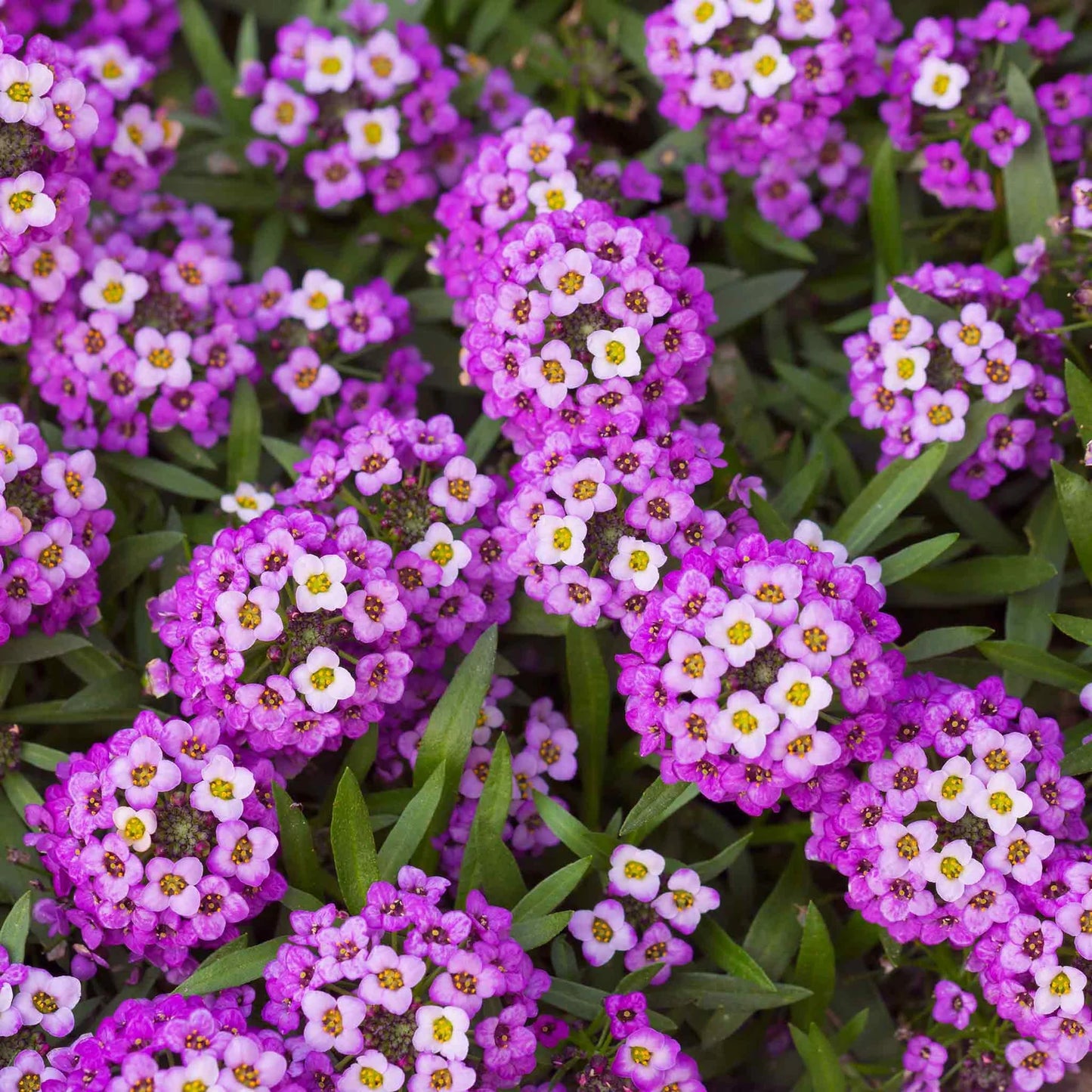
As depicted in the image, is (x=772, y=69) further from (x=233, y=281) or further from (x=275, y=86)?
(x=233, y=281)

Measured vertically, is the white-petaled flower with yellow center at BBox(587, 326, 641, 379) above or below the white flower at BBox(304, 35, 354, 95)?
below

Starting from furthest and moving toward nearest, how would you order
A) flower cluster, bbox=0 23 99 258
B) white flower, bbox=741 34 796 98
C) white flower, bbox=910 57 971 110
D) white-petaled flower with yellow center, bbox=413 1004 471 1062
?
white flower, bbox=910 57 971 110, white flower, bbox=741 34 796 98, flower cluster, bbox=0 23 99 258, white-petaled flower with yellow center, bbox=413 1004 471 1062

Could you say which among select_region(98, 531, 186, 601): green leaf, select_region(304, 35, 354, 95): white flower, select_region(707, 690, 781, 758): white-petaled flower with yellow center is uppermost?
select_region(304, 35, 354, 95): white flower

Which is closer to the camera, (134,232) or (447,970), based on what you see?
(447,970)

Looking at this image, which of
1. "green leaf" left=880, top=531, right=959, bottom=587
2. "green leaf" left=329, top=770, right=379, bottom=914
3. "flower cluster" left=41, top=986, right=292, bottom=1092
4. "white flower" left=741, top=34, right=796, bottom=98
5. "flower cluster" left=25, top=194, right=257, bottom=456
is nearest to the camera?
"flower cluster" left=41, top=986, right=292, bottom=1092

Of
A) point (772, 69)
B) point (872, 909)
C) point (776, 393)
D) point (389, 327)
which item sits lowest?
point (872, 909)

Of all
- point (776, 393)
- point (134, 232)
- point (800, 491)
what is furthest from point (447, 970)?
point (134, 232)

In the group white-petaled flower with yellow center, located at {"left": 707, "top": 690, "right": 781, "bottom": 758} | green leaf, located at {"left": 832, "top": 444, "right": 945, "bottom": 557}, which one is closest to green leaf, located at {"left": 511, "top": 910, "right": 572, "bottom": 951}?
white-petaled flower with yellow center, located at {"left": 707, "top": 690, "right": 781, "bottom": 758}

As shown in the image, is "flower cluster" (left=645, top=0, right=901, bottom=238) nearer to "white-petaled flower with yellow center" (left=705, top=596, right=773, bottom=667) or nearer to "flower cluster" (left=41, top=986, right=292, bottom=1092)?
"white-petaled flower with yellow center" (left=705, top=596, right=773, bottom=667)
